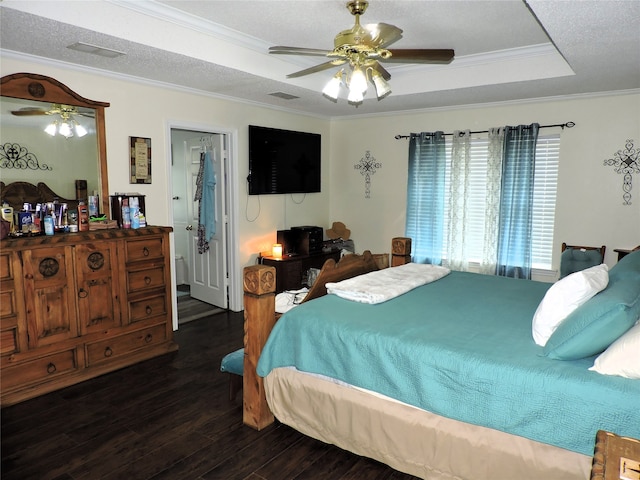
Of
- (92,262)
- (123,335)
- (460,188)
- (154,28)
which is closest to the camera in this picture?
(154,28)

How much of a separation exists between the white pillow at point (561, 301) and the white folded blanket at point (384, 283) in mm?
910

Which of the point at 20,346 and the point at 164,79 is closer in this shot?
the point at 20,346

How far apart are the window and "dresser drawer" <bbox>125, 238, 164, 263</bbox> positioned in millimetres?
3470

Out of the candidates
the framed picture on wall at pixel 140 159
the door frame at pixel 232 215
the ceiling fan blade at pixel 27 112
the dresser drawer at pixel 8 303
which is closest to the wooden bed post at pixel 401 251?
the door frame at pixel 232 215

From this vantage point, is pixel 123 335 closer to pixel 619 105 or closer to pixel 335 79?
pixel 335 79

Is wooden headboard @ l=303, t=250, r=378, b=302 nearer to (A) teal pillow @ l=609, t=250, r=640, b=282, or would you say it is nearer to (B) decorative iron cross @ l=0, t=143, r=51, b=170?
(A) teal pillow @ l=609, t=250, r=640, b=282

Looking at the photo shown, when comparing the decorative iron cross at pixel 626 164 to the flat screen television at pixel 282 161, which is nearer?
the decorative iron cross at pixel 626 164

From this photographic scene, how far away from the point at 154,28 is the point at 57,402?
2.66 meters

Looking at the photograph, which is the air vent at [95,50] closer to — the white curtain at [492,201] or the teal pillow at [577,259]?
the white curtain at [492,201]

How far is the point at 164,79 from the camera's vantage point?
395cm

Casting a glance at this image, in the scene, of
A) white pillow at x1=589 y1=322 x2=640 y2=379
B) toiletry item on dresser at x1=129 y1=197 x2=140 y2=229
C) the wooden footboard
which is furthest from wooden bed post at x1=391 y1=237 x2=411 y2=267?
toiletry item on dresser at x1=129 y1=197 x2=140 y2=229

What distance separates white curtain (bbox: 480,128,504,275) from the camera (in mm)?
4898

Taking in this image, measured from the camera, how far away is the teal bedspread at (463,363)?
1770 millimetres

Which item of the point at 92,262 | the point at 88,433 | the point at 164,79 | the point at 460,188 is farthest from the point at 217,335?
the point at 460,188
